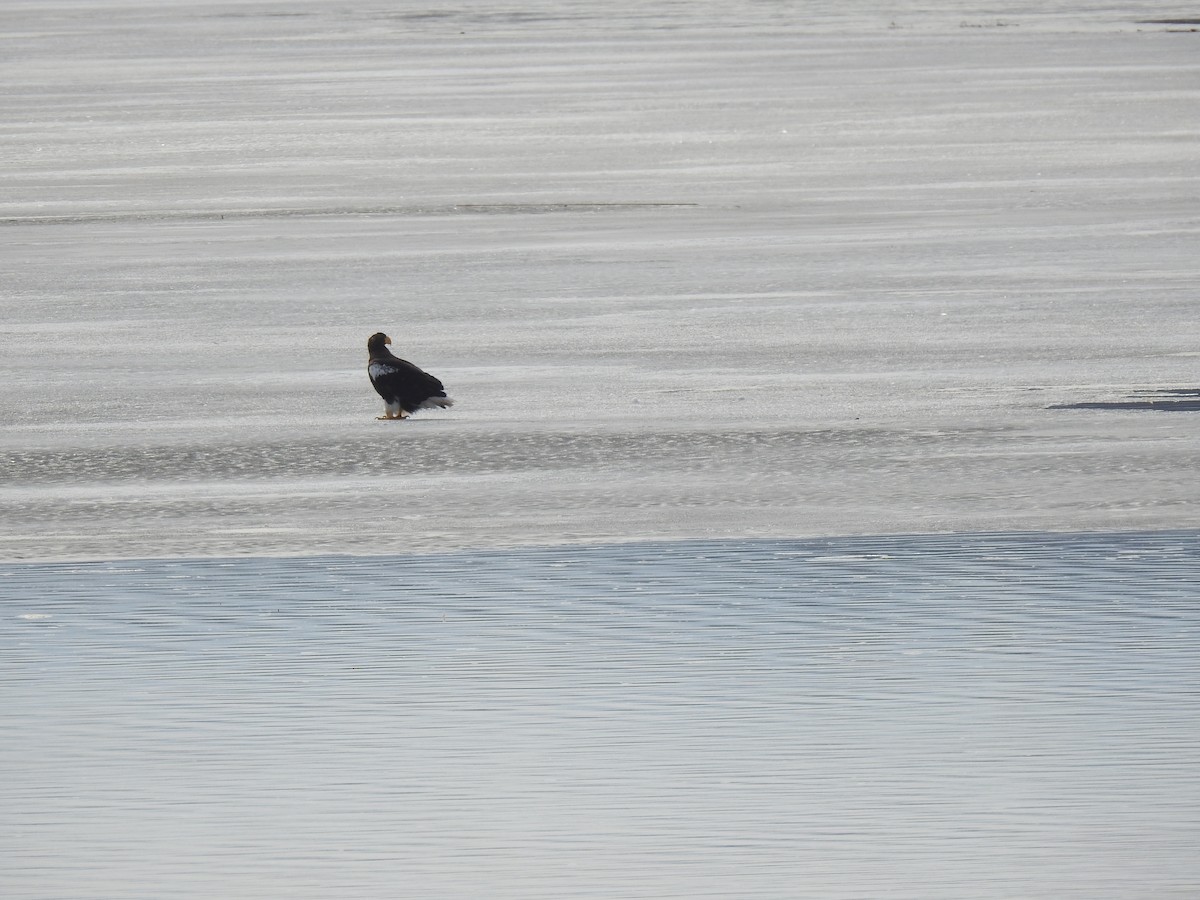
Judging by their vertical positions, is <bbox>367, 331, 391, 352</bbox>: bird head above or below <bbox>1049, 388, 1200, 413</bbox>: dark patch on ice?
below

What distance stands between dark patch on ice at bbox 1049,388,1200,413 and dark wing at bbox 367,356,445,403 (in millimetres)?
2511

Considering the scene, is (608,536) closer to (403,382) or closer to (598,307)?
(403,382)

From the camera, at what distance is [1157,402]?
10820mm

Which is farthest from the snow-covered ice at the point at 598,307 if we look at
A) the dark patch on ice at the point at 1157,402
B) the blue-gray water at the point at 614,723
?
the blue-gray water at the point at 614,723

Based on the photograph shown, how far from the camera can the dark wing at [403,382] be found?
1081cm

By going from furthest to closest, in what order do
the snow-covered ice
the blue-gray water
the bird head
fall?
the bird head
the snow-covered ice
the blue-gray water

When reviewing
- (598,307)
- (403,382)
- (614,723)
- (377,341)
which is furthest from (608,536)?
(598,307)

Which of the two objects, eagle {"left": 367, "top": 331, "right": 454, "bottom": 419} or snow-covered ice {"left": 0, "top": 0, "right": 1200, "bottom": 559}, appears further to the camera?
eagle {"left": 367, "top": 331, "right": 454, "bottom": 419}

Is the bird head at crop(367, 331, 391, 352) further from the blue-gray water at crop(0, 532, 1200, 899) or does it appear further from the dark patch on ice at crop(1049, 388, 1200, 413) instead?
the blue-gray water at crop(0, 532, 1200, 899)

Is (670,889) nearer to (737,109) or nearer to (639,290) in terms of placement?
(639,290)

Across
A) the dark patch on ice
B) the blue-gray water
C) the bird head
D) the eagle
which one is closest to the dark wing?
the eagle

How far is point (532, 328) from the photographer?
44.3 ft

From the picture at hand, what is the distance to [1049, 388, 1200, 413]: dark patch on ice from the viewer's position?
1070cm

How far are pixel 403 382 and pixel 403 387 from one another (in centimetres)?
2
